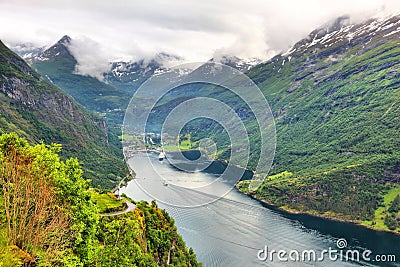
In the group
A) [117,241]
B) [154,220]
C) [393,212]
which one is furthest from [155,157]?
[117,241]

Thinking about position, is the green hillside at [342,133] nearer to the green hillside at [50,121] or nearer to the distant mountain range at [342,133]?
the distant mountain range at [342,133]

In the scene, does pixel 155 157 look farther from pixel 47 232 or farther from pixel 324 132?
pixel 47 232

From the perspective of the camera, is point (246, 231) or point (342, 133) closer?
point (246, 231)

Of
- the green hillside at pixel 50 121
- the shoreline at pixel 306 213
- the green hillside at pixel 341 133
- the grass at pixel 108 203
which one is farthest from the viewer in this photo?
the green hillside at pixel 50 121

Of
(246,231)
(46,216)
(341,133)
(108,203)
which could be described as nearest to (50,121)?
(246,231)

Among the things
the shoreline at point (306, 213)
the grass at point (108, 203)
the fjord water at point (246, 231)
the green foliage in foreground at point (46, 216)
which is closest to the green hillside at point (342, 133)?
the shoreline at point (306, 213)

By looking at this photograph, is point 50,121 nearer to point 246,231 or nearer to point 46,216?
point 246,231
